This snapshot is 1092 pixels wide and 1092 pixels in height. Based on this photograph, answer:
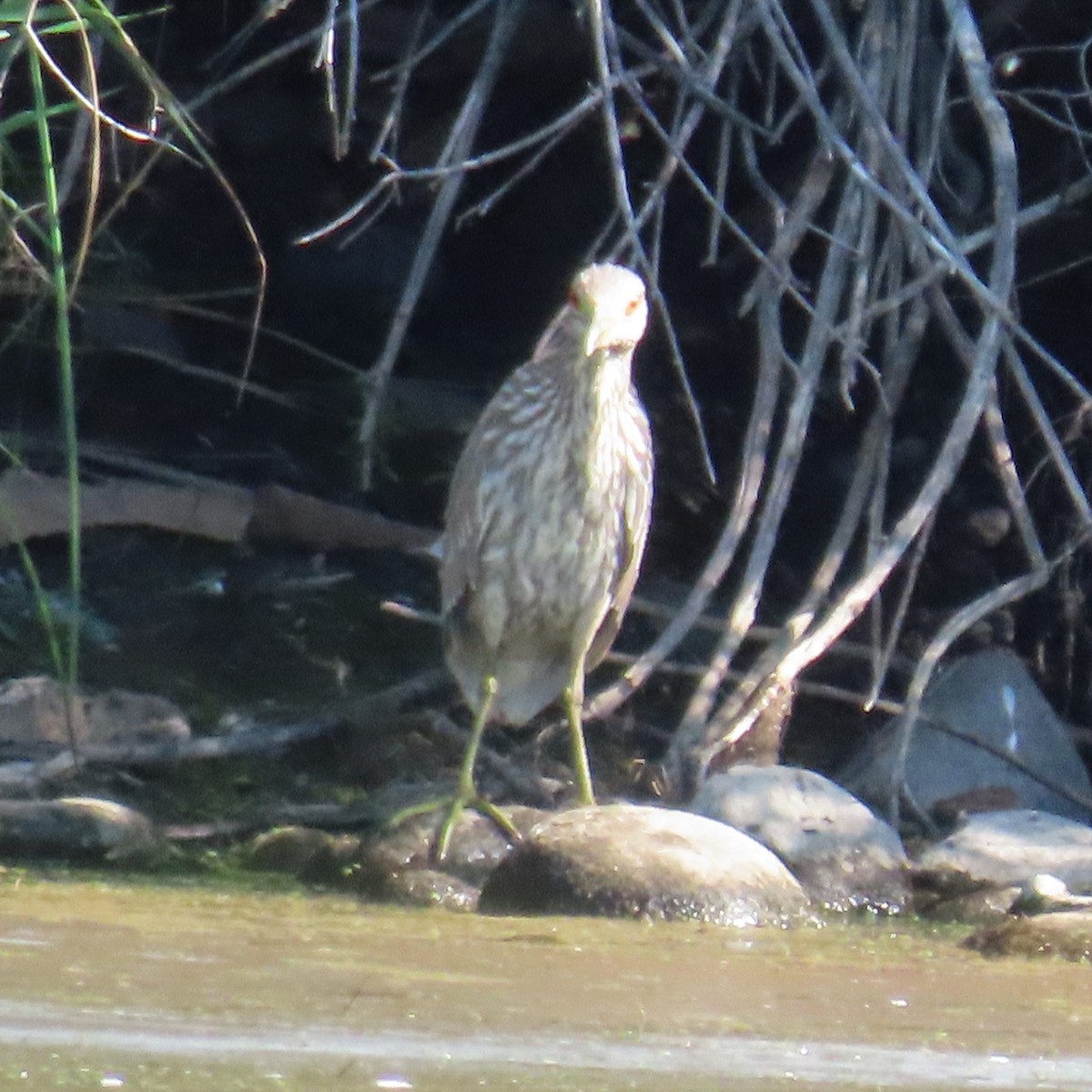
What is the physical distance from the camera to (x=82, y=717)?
558 cm

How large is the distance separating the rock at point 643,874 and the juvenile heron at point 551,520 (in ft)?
2.27

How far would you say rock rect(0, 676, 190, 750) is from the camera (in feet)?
17.8

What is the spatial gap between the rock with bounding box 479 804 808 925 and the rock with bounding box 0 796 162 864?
76cm

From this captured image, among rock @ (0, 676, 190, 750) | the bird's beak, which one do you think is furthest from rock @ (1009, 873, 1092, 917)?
rock @ (0, 676, 190, 750)

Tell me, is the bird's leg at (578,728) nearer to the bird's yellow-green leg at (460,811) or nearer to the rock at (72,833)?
the bird's yellow-green leg at (460,811)

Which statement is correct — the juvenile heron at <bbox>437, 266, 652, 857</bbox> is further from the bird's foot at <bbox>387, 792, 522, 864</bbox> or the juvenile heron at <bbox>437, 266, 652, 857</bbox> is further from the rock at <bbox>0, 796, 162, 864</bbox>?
the rock at <bbox>0, 796, 162, 864</bbox>

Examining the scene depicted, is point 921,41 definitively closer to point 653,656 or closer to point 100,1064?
point 653,656

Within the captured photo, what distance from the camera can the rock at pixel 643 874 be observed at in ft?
14.2

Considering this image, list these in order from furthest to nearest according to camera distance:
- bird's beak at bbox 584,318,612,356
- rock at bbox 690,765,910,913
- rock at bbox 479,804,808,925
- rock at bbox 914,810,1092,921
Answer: bird's beak at bbox 584,318,612,356, rock at bbox 690,765,910,913, rock at bbox 914,810,1092,921, rock at bbox 479,804,808,925

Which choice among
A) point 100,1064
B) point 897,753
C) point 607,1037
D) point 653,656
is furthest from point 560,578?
point 100,1064

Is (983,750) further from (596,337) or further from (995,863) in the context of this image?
(596,337)

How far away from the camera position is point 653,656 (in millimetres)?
5086

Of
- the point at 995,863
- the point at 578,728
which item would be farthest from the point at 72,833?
the point at 995,863

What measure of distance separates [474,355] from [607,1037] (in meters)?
4.70
